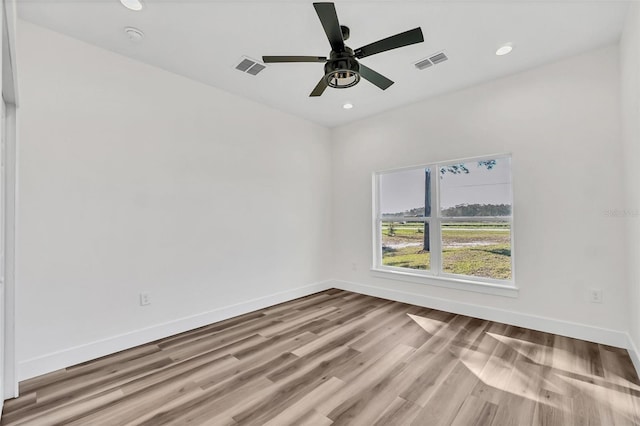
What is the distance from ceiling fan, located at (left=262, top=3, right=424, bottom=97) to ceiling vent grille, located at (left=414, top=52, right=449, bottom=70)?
684mm

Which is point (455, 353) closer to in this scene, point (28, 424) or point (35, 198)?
point (28, 424)

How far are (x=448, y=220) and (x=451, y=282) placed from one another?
80 cm

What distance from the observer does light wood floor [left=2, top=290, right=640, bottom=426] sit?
187 cm

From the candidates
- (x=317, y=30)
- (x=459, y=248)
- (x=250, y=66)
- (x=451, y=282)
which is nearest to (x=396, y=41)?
(x=317, y=30)

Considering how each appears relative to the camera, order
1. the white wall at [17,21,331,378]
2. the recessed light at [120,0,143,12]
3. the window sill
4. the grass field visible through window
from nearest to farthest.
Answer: the recessed light at [120,0,143,12]
the white wall at [17,21,331,378]
the window sill
the grass field visible through window

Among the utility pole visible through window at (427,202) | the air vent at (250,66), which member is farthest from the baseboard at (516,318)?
the air vent at (250,66)

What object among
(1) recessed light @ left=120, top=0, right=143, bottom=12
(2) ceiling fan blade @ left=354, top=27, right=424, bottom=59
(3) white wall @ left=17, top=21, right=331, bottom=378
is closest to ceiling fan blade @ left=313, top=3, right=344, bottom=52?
(2) ceiling fan blade @ left=354, top=27, right=424, bottom=59

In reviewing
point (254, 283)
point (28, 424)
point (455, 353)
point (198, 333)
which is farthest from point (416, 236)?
point (28, 424)

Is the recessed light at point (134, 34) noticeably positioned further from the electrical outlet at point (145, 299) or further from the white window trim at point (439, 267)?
the white window trim at point (439, 267)

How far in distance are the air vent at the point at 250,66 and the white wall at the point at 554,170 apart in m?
2.24

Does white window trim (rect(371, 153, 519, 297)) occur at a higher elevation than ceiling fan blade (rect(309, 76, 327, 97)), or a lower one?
lower

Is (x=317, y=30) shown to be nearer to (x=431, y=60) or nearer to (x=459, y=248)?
(x=431, y=60)

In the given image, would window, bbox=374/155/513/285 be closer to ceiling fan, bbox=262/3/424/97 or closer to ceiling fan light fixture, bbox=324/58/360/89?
ceiling fan, bbox=262/3/424/97

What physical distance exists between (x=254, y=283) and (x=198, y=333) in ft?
3.06
